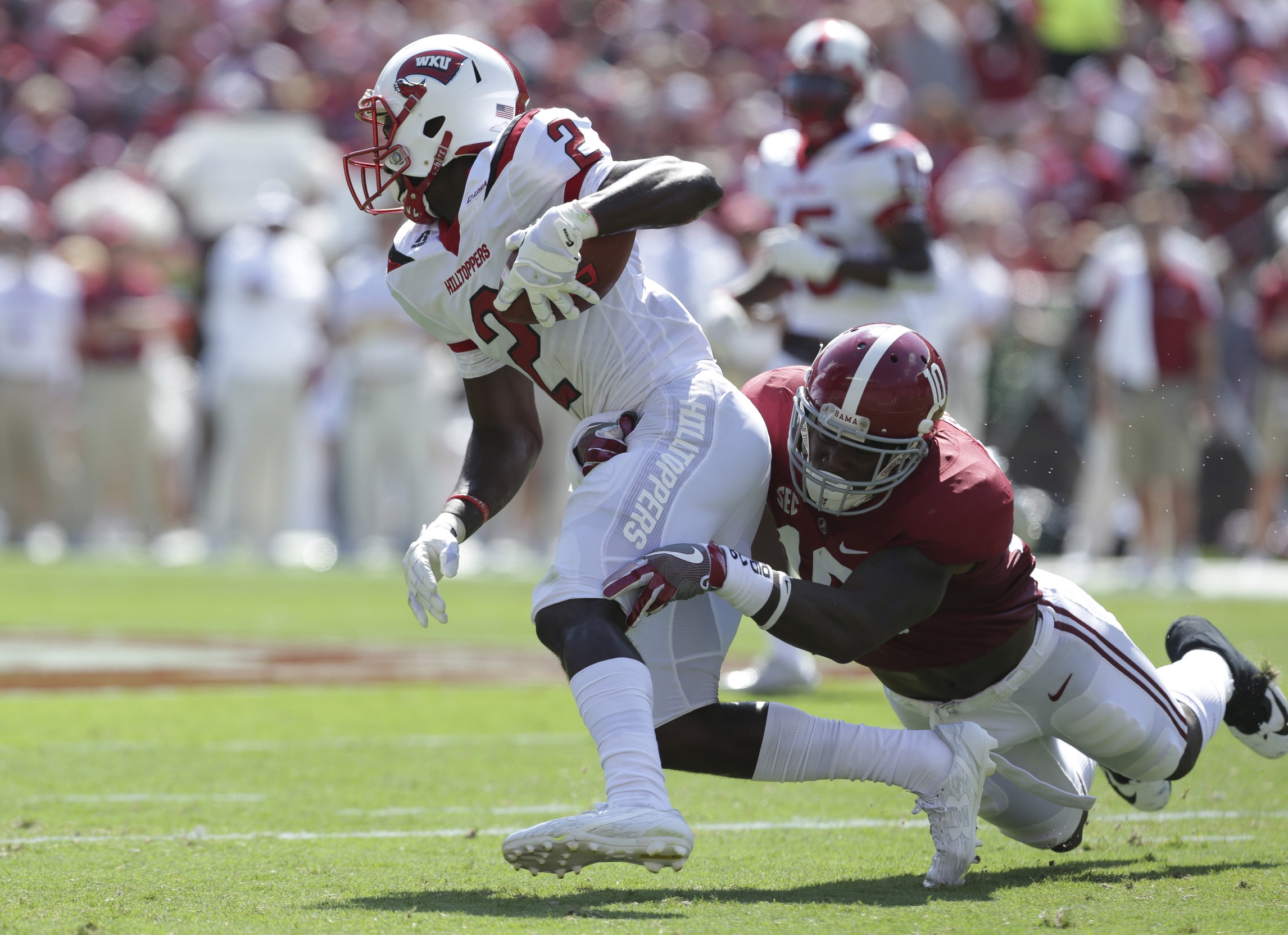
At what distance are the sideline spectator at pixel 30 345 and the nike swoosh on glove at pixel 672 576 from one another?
Result: 9698 millimetres

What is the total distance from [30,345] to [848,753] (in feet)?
32.3

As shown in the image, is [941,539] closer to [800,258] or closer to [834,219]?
[800,258]

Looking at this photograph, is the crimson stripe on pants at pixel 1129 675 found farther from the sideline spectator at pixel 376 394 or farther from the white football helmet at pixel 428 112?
the sideline spectator at pixel 376 394

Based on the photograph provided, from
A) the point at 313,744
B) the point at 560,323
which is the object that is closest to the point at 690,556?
the point at 560,323

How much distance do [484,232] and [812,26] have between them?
3054 mm

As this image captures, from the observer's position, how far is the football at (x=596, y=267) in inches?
135

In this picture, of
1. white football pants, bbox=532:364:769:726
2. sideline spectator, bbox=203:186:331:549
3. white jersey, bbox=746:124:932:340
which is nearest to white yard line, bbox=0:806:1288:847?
white football pants, bbox=532:364:769:726

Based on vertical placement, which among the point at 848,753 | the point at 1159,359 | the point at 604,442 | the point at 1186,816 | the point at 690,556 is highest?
the point at 1159,359

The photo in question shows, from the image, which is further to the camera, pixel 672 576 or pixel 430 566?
pixel 430 566

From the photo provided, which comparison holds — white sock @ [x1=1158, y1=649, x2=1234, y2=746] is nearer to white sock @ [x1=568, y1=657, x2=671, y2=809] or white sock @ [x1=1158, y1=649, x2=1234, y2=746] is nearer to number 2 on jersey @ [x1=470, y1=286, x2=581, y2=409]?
white sock @ [x1=568, y1=657, x2=671, y2=809]

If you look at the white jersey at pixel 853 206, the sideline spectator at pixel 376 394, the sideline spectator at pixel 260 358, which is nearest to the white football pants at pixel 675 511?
the white jersey at pixel 853 206

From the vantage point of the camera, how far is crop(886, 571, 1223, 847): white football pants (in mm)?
3629

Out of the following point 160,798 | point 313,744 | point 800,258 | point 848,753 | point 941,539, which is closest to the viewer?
point 941,539

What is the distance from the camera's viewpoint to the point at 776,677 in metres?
6.20
